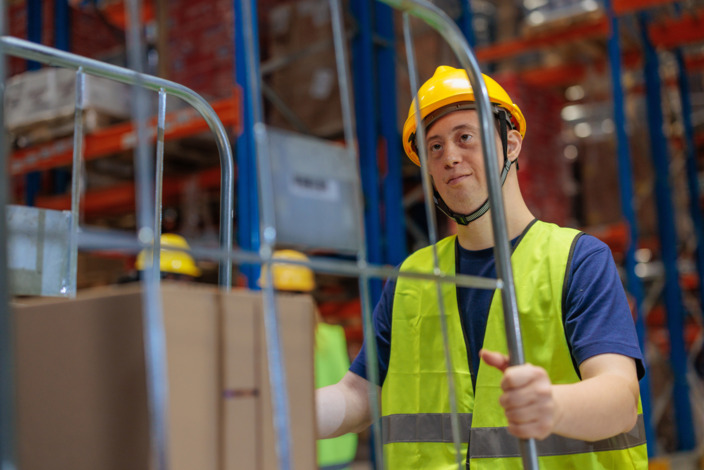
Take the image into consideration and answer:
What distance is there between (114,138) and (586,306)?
20.2 ft

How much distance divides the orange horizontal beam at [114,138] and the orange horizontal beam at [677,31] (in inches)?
201

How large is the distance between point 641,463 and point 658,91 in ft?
27.6

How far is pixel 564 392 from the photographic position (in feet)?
5.29

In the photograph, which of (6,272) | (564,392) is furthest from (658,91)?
(6,272)

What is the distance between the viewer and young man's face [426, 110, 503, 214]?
2.20 metres


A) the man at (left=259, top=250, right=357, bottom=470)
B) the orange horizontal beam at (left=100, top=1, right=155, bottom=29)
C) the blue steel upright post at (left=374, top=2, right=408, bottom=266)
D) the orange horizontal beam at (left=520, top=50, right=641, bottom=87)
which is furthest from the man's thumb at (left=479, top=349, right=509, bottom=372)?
the orange horizontal beam at (left=100, top=1, right=155, bottom=29)

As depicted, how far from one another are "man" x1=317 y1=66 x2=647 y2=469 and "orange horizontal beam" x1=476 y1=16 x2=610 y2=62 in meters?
6.14

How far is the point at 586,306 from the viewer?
6.38ft

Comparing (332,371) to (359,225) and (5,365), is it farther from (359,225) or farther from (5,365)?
(5,365)

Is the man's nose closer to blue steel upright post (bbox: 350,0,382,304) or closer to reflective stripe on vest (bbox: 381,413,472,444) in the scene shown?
reflective stripe on vest (bbox: 381,413,472,444)

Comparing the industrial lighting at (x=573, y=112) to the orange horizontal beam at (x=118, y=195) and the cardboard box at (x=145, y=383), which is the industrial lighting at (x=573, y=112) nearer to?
the orange horizontal beam at (x=118, y=195)

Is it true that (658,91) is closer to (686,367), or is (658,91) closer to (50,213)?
(686,367)

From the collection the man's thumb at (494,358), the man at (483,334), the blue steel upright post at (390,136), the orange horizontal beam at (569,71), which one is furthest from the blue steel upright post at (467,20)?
the man's thumb at (494,358)

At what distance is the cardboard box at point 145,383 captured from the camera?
1.29 meters
